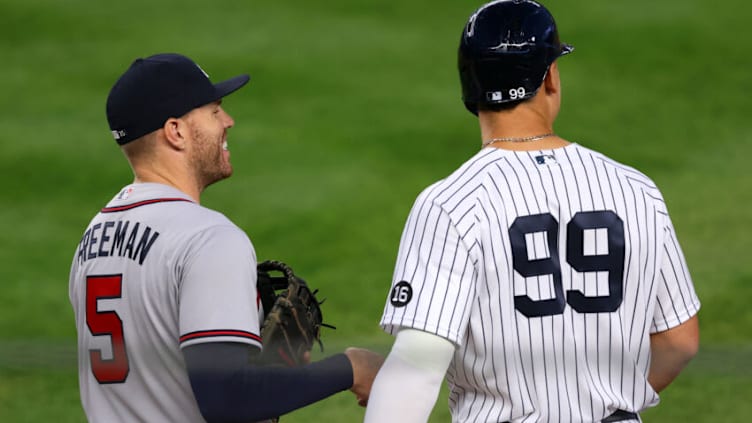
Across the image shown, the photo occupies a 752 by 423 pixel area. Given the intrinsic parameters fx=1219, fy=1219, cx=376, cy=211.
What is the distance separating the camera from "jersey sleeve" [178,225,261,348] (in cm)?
256

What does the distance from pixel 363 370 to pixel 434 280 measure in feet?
1.63

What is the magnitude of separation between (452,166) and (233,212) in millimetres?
1638

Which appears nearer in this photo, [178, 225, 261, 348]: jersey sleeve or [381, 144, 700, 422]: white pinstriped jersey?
[381, 144, 700, 422]: white pinstriped jersey

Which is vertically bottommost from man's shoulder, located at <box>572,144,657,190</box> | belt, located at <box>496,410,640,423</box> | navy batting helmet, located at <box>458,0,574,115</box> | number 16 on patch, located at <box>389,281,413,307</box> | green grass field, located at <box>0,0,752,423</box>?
green grass field, located at <box>0,0,752,423</box>

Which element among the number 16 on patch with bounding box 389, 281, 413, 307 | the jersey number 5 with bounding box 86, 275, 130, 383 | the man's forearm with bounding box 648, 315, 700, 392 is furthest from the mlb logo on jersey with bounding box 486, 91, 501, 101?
the jersey number 5 with bounding box 86, 275, 130, 383

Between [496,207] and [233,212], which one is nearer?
[496,207]

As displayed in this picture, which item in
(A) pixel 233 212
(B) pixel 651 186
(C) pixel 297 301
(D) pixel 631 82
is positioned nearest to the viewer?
(B) pixel 651 186

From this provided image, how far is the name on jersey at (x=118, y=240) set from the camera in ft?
8.80

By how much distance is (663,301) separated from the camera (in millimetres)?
2512

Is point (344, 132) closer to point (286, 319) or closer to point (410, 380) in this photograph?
point (286, 319)

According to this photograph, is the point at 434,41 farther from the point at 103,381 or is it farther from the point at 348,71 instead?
the point at 103,381

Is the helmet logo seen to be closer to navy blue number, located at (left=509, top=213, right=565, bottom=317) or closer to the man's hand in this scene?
navy blue number, located at (left=509, top=213, right=565, bottom=317)

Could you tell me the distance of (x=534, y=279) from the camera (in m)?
2.31

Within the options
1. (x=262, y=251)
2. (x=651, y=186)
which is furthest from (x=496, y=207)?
(x=262, y=251)
